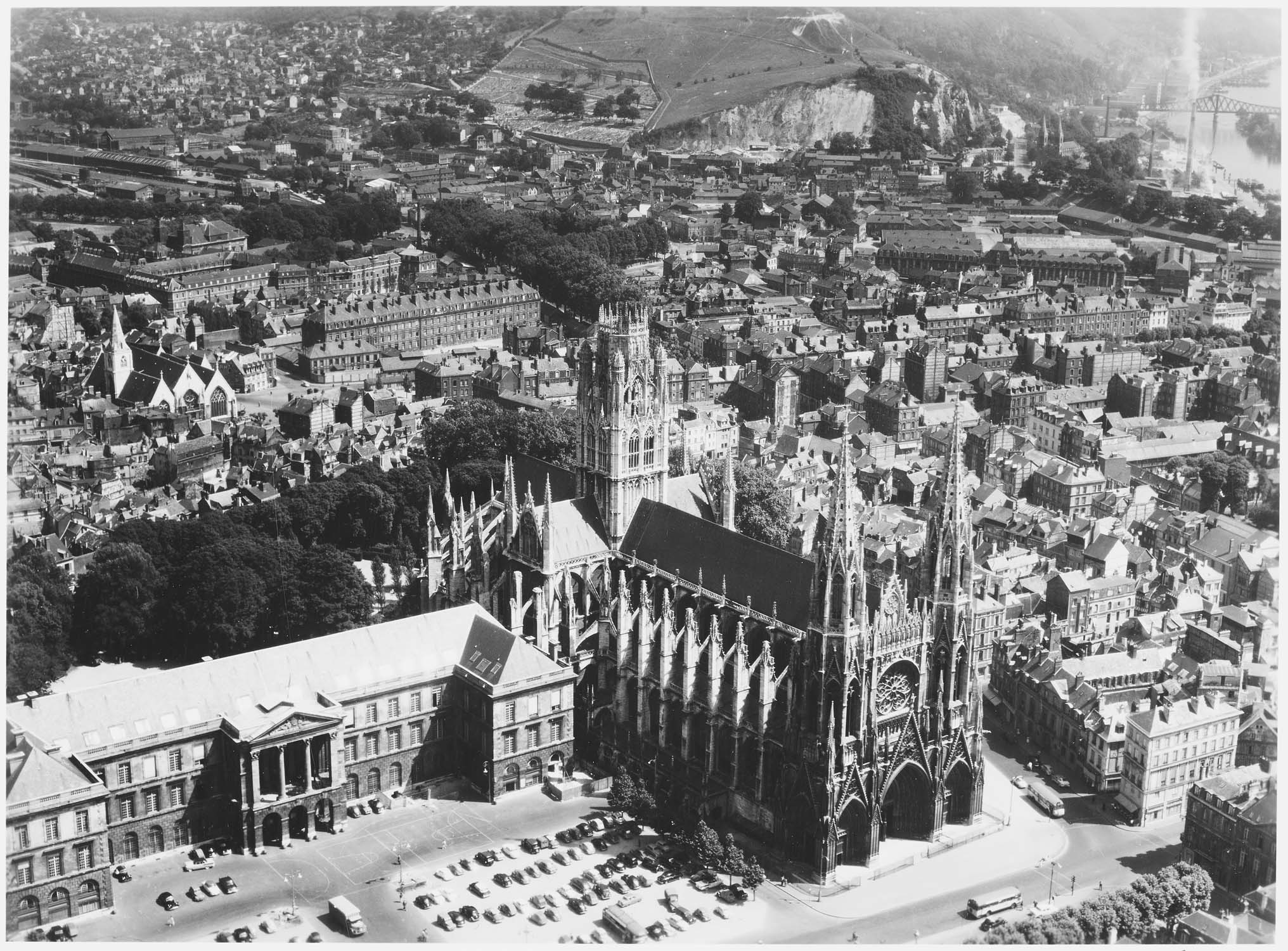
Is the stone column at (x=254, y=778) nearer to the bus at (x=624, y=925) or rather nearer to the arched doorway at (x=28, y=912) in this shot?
the arched doorway at (x=28, y=912)

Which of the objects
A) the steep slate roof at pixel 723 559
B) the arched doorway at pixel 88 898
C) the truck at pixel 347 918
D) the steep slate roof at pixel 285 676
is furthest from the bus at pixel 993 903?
the arched doorway at pixel 88 898

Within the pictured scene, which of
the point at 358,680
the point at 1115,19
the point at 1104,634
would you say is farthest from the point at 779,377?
the point at 358,680

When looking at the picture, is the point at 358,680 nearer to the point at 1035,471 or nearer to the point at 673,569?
the point at 673,569

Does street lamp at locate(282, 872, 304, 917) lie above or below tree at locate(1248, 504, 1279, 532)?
below

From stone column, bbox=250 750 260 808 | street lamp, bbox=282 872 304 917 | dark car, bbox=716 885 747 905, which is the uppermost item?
stone column, bbox=250 750 260 808

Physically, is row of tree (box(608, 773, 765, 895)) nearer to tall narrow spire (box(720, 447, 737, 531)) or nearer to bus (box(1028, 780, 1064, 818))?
bus (box(1028, 780, 1064, 818))

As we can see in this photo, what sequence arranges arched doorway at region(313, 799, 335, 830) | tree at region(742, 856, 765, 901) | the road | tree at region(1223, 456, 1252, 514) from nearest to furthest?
the road
tree at region(742, 856, 765, 901)
arched doorway at region(313, 799, 335, 830)
tree at region(1223, 456, 1252, 514)

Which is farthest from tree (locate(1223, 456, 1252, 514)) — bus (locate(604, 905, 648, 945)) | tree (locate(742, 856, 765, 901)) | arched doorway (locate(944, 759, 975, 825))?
bus (locate(604, 905, 648, 945))
